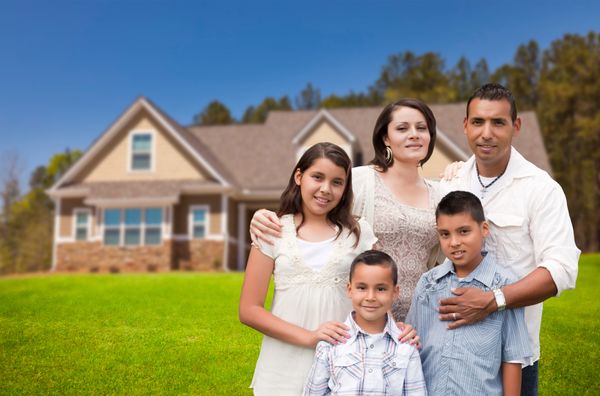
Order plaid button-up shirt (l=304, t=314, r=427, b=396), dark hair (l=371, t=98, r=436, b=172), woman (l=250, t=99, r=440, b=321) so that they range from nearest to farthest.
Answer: plaid button-up shirt (l=304, t=314, r=427, b=396) → woman (l=250, t=99, r=440, b=321) → dark hair (l=371, t=98, r=436, b=172)

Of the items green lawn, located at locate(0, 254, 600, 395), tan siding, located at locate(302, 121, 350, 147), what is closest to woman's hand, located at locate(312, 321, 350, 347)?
green lawn, located at locate(0, 254, 600, 395)

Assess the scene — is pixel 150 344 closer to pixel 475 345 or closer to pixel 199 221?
pixel 475 345

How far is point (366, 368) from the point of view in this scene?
3.35 m

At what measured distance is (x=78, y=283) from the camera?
13.8 m

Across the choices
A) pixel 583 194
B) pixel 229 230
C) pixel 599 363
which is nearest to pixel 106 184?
pixel 229 230

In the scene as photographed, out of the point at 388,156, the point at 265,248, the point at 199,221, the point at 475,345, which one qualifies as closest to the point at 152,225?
the point at 199,221

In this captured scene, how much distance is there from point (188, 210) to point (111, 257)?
3.00m

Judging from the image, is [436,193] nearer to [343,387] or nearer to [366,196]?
[366,196]

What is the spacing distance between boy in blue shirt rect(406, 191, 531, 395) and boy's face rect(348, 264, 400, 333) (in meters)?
0.35

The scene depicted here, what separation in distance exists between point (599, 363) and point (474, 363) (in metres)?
5.60

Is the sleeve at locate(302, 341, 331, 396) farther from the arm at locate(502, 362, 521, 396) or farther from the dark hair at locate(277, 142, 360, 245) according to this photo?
the arm at locate(502, 362, 521, 396)

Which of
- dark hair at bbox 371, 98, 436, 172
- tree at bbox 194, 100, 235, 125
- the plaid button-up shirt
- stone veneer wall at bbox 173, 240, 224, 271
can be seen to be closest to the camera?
the plaid button-up shirt

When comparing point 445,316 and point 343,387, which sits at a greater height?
point 445,316

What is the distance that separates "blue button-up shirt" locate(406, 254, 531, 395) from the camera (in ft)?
11.2
